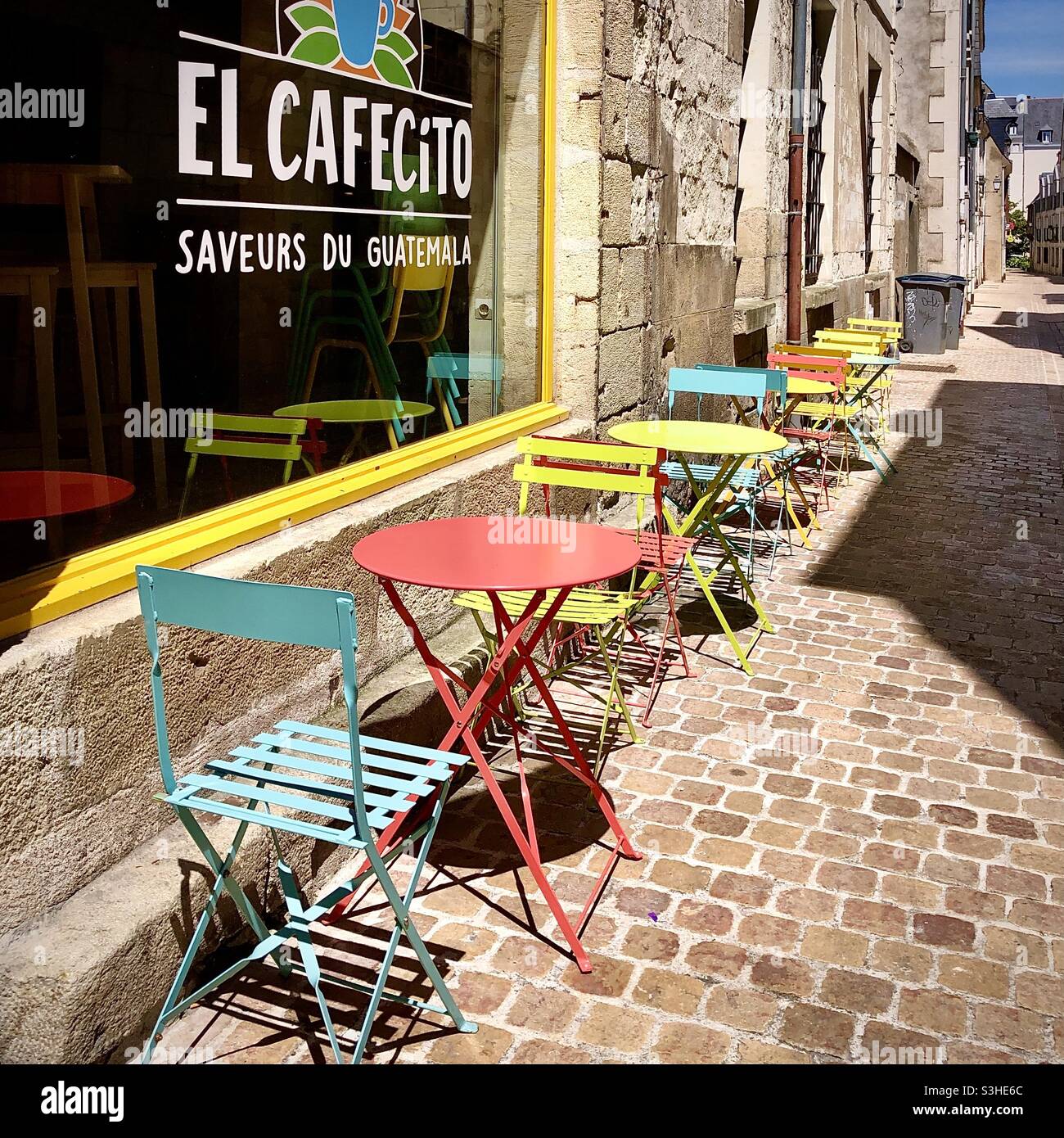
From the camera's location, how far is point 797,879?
3594mm

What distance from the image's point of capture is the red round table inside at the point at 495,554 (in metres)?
3.20

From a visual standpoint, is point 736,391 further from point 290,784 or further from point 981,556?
point 290,784

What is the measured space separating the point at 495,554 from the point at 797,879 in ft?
4.19

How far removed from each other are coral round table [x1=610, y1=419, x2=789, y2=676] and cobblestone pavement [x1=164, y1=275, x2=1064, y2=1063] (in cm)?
16

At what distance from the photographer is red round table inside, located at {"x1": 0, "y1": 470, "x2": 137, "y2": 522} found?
3029 mm

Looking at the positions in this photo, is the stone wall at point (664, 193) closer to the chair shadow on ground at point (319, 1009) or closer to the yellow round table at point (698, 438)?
the yellow round table at point (698, 438)

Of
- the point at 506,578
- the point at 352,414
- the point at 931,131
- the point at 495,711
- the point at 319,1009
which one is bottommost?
the point at 319,1009

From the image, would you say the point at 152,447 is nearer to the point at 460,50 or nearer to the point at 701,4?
the point at 460,50

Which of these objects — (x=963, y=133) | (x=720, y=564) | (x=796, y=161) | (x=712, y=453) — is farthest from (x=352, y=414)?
(x=963, y=133)

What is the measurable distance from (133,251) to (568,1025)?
230 centimetres

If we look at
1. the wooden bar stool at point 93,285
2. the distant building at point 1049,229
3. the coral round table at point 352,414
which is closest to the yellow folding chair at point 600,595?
the coral round table at point 352,414

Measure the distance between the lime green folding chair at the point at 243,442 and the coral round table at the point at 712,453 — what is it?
1.63m

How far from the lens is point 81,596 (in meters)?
3.04

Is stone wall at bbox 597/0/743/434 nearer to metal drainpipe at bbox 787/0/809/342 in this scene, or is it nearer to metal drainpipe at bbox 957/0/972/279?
metal drainpipe at bbox 787/0/809/342
